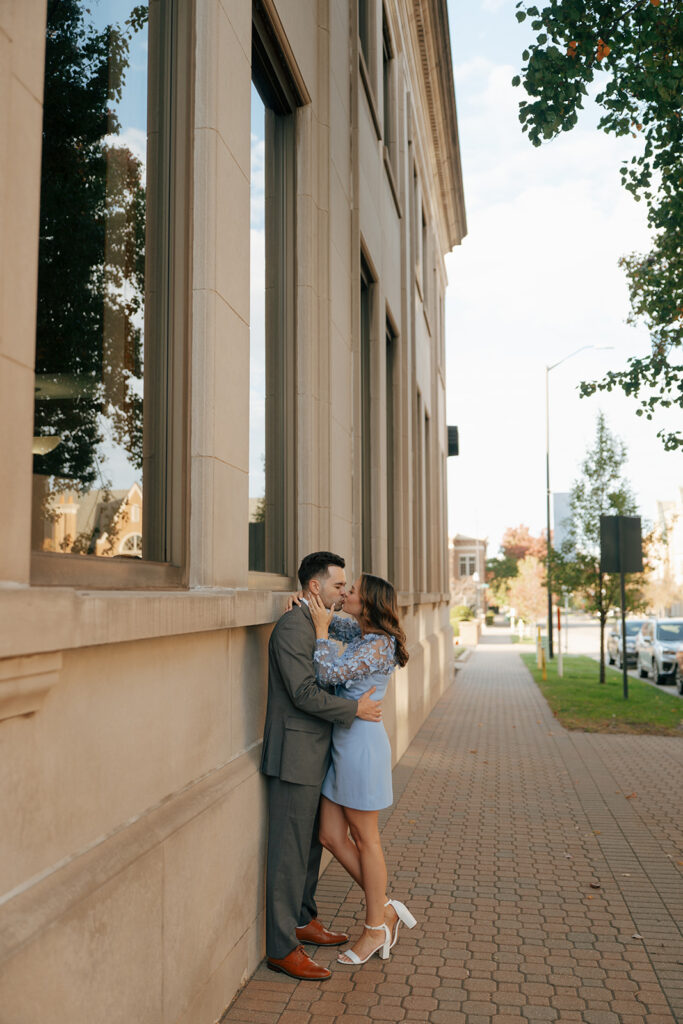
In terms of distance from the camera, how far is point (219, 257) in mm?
4520

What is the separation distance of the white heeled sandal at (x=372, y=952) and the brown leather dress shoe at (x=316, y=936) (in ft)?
0.46

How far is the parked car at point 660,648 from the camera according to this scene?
75.9 feet

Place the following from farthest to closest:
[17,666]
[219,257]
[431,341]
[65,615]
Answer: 1. [431,341]
2. [219,257]
3. [65,615]
4. [17,666]

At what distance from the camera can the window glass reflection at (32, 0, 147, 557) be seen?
3.36 m

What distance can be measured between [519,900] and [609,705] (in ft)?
39.7

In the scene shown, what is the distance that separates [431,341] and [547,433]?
546 inches

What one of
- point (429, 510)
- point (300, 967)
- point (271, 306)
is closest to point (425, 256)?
point (429, 510)

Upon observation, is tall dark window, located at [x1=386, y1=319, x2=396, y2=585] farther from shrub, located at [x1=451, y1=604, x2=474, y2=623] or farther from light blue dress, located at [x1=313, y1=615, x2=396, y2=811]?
shrub, located at [x1=451, y1=604, x2=474, y2=623]

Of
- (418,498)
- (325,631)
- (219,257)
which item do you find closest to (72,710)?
(325,631)

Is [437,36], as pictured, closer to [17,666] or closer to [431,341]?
[431,341]

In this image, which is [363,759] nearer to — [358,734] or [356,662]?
[358,734]

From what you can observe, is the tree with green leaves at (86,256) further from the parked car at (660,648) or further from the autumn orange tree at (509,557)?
the autumn orange tree at (509,557)

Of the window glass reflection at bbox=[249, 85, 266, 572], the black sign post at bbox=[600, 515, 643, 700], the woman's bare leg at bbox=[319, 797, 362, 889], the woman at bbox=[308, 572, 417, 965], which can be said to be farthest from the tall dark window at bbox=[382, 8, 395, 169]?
the woman's bare leg at bbox=[319, 797, 362, 889]

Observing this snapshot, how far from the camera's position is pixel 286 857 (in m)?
4.65
